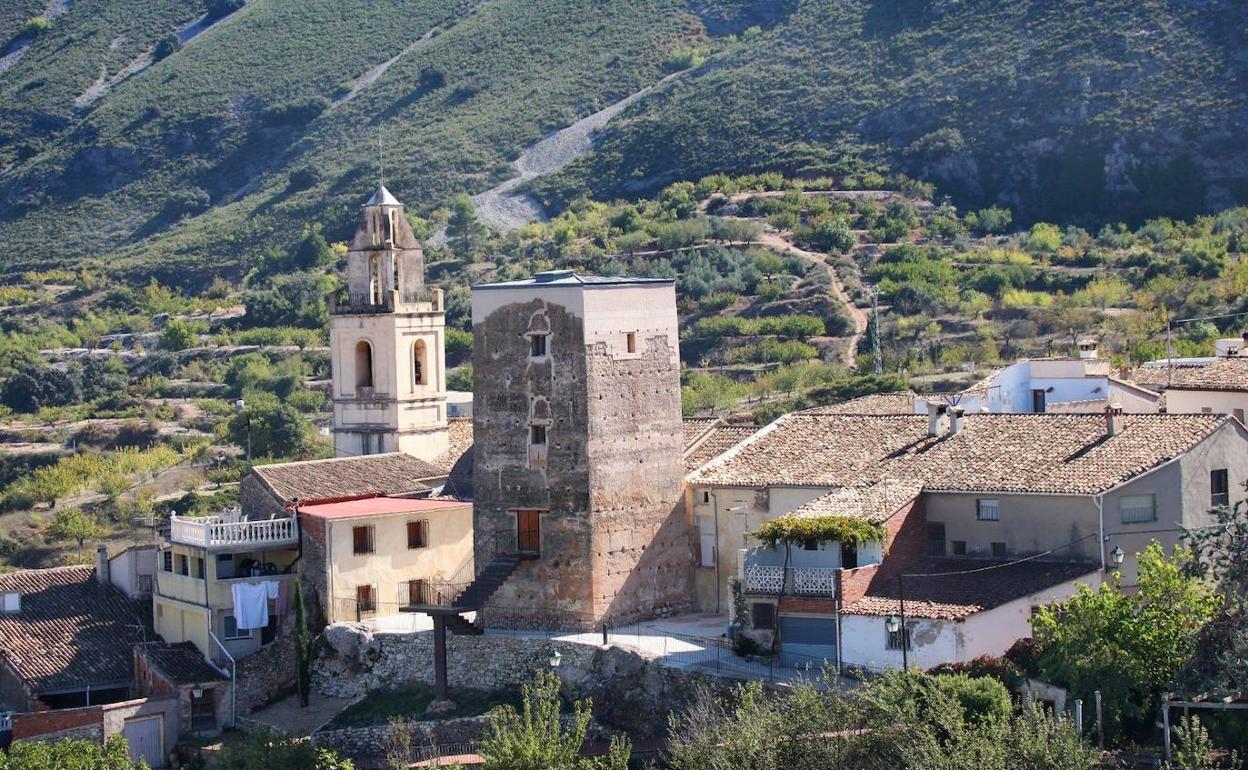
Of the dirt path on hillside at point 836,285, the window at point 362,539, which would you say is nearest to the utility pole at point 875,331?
the dirt path on hillside at point 836,285

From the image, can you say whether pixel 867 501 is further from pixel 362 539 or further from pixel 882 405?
pixel 882 405

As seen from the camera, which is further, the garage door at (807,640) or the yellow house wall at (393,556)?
the yellow house wall at (393,556)

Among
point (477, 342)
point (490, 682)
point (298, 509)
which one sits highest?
point (477, 342)

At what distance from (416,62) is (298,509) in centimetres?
9033

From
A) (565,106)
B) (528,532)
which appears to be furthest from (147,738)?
(565,106)

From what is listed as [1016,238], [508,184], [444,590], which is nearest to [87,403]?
[508,184]

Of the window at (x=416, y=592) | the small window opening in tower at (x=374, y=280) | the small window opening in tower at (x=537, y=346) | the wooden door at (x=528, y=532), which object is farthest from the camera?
the small window opening in tower at (x=374, y=280)

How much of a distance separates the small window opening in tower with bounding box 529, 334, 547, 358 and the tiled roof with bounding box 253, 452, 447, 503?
23.1 feet

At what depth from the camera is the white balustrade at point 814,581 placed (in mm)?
36156

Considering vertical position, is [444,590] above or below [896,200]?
below

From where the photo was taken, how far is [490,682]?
130 ft

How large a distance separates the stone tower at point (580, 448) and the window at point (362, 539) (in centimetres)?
319

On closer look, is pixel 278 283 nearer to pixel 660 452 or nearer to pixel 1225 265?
pixel 1225 265

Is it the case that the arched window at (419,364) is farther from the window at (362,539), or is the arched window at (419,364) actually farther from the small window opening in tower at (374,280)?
the window at (362,539)
